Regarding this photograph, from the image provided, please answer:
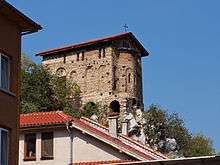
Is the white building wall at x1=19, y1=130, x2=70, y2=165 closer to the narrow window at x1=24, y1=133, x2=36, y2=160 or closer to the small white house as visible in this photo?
the small white house

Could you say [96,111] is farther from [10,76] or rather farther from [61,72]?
[10,76]

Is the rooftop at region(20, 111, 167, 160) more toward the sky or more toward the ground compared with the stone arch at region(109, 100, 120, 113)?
more toward the ground

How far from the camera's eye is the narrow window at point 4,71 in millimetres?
20312

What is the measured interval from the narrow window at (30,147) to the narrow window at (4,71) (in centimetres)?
→ 1234

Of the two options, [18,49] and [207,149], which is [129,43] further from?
[18,49]

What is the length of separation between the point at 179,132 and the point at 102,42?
74.4 ft

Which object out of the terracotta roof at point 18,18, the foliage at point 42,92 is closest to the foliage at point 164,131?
the foliage at point 42,92

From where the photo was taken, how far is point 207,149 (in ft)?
298

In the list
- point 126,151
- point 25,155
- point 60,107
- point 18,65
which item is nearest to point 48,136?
point 25,155

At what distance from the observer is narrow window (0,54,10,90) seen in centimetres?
2031

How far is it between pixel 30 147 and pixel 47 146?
2.87 feet

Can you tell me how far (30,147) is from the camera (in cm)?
3281

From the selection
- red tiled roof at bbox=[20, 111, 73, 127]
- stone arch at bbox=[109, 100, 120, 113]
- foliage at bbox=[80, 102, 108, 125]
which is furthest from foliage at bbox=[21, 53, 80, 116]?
red tiled roof at bbox=[20, 111, 73, 127]

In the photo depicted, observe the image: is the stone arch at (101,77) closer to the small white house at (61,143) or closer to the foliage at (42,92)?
the foliage at (42,92)
